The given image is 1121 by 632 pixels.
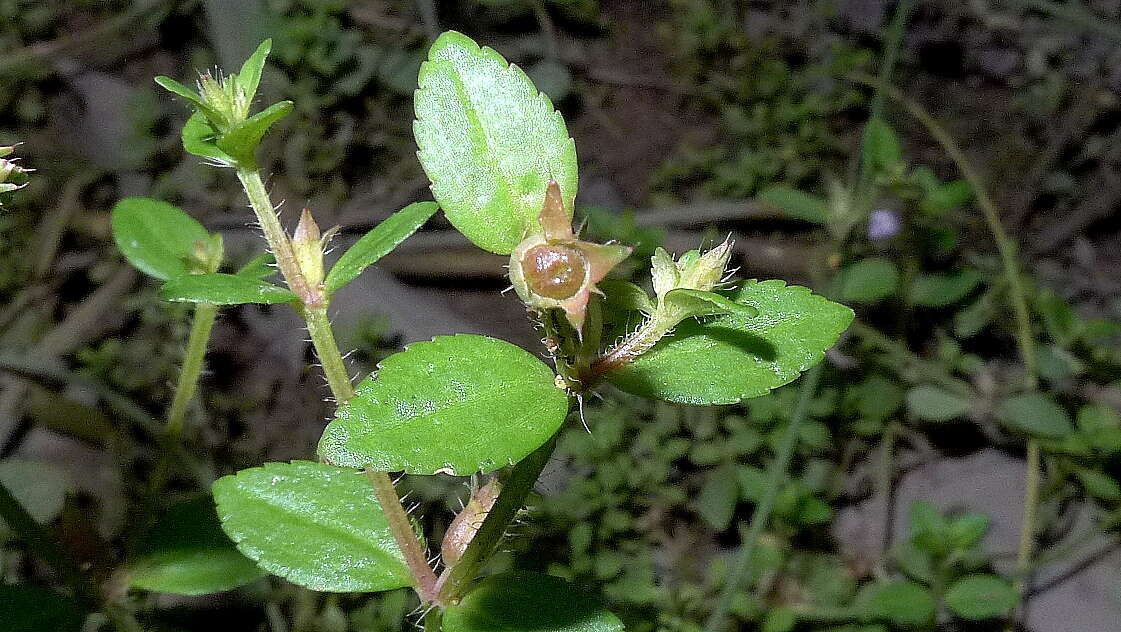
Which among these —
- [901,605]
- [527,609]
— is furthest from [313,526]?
[901,605]

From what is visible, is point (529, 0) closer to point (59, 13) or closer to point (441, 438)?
point (59, 13)

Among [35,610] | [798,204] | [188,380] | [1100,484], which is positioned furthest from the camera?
[798,204]

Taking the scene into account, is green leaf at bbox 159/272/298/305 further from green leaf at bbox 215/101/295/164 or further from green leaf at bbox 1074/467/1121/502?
green leaf at bbox 1074/467/1121/502

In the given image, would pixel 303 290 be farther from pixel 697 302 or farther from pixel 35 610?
pixel 35 610

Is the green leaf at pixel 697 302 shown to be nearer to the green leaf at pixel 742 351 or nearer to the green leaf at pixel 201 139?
the green leaf at pixel 742 351

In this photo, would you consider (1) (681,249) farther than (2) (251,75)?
Yes

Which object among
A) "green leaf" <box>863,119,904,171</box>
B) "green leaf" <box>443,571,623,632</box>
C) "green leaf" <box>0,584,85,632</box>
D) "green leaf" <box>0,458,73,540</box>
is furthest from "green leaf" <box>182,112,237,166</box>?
"green leaf" <box>863,119,904,171</box>

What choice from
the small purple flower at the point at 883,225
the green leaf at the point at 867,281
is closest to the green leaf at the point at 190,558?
the green leaf at the point at 867,281

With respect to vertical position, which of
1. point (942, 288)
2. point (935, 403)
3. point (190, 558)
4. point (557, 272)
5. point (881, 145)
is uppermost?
point (557, 272)

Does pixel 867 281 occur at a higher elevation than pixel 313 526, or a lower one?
lower
